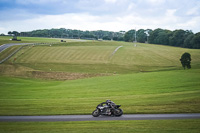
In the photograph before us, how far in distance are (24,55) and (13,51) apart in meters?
8.74

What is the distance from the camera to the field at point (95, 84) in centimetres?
2405

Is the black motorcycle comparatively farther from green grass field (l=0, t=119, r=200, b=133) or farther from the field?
green grass field (l=0, t=119, r=200, b=133)

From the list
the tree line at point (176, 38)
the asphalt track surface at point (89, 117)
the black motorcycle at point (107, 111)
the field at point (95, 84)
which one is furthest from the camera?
the tree line at point (176, 38)

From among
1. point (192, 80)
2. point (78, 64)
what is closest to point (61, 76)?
point (78, 64)

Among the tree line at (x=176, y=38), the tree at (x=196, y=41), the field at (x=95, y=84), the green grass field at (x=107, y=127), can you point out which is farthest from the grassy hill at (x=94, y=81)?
the tree line at (x=176, y=38)

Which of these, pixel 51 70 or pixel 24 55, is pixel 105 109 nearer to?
pixel 51 70

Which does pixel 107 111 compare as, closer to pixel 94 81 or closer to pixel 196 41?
pixel 94 81

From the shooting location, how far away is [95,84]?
49.2 meters

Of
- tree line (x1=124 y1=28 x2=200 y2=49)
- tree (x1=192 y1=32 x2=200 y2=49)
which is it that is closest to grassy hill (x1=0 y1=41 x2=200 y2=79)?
tree (x1=192 y1=32 x2=200 y2=49)

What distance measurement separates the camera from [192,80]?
44.9 meters

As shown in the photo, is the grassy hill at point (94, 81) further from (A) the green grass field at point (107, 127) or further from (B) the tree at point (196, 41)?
(B) the tree at point (196, 41)

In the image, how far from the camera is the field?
24047 mm

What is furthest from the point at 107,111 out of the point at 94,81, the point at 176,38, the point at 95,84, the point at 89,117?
the point at 176,38

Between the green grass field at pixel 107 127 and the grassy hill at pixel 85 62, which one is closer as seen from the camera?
the green grass field at pixel 107 127
